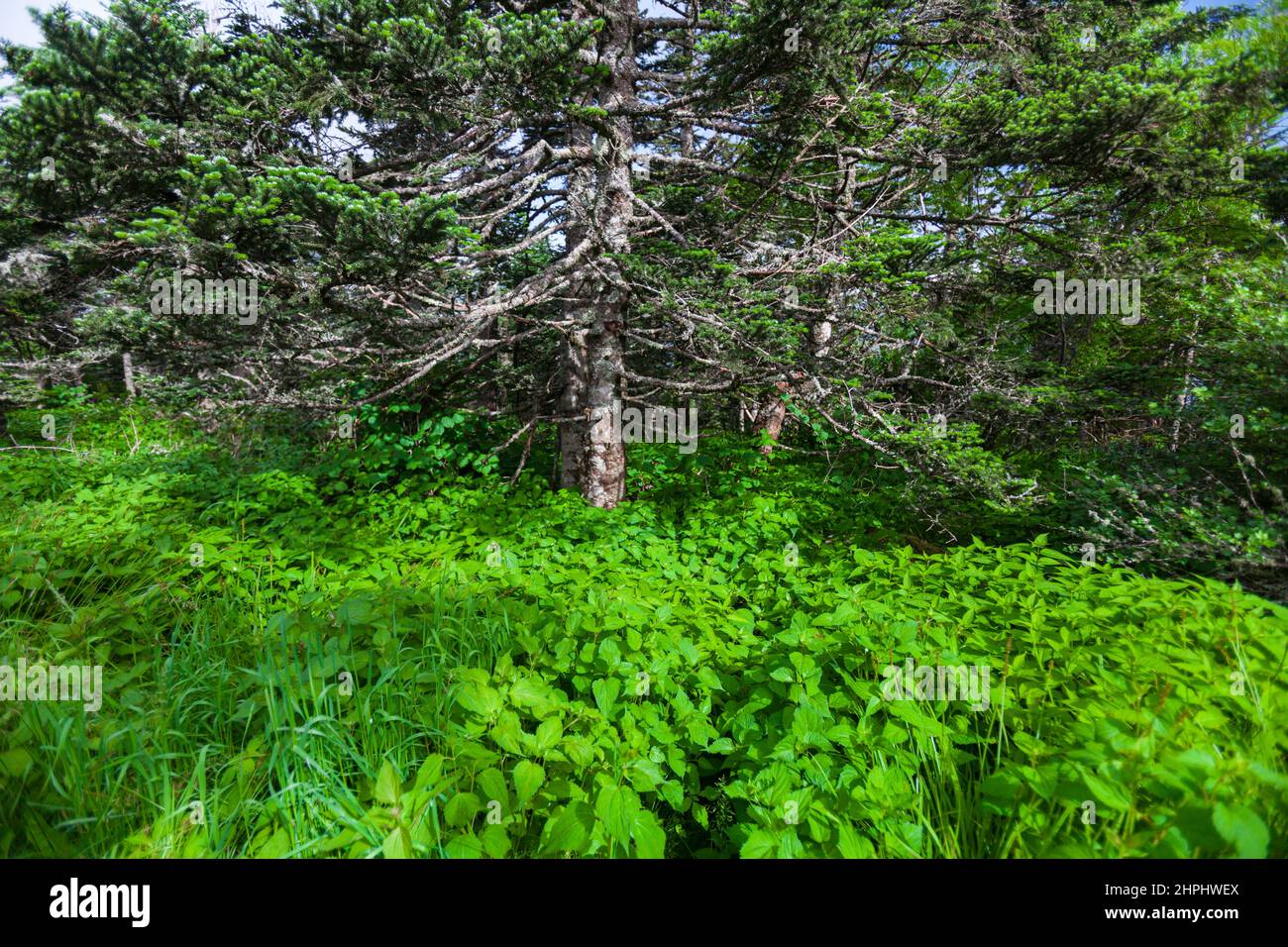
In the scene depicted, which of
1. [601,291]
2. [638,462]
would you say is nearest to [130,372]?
[601,291]

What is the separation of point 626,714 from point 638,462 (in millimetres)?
5210

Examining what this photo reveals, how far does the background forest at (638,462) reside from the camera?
185 cm

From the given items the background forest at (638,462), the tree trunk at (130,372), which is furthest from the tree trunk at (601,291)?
the tree trunk at (130,372)

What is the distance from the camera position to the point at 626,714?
7.34ft

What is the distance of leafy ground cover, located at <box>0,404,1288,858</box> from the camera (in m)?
1.63

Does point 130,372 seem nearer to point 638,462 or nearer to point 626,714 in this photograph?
point 638,462

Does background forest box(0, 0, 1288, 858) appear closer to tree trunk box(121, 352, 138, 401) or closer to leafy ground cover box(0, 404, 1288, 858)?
leafy ground cover box(0, 404, 1288, 858)

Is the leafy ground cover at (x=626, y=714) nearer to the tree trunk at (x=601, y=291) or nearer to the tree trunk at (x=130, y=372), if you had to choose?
the tree trunk at (x=130, y=372)

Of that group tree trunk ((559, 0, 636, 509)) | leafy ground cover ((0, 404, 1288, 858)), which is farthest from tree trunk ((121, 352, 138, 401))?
tree trunk ((559, 0, 636, 509))

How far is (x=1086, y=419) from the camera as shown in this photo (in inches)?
217
